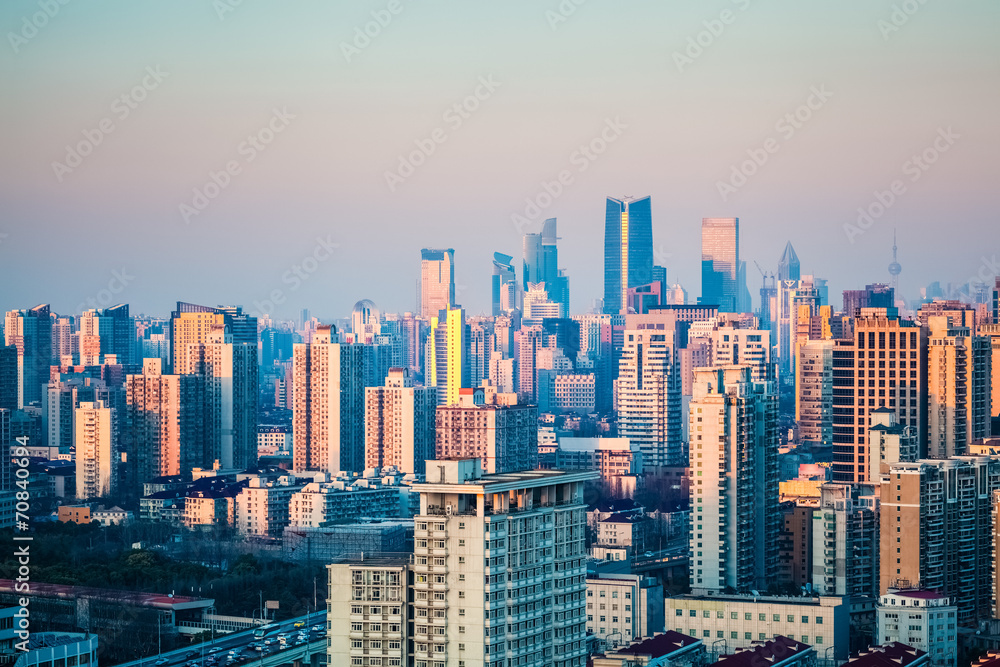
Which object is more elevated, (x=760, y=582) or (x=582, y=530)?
(x=582, y=530)

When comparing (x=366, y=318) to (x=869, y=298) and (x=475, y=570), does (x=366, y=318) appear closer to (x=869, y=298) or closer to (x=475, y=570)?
(x=869, y=298)

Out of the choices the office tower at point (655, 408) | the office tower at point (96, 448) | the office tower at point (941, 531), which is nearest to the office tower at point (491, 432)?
the office tower at point (655, 408)

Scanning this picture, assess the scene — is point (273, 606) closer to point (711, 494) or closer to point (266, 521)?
point (711, 494)

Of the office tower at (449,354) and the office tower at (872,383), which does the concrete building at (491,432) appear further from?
the office tower at (449,354)

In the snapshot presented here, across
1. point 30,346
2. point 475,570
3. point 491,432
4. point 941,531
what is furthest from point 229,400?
point 475,570

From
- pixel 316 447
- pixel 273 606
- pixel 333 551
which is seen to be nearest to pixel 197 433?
pixel 316 447

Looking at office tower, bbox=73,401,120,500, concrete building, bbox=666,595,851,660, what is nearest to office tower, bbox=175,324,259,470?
office tower, bbox=73,401,120,500
